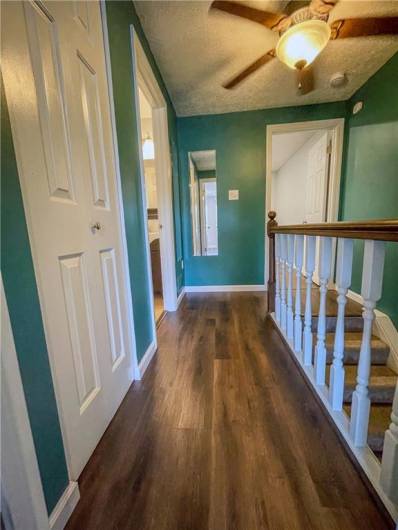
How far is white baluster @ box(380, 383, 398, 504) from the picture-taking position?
2.22 feet

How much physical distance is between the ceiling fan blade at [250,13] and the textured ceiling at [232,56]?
260 millimetres

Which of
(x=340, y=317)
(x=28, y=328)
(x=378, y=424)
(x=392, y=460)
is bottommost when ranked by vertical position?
(x=378, y=424)

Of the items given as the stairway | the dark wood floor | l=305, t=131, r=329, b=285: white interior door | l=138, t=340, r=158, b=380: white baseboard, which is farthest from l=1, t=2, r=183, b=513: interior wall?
l=305, t=131, r=329, b=285: white interior door

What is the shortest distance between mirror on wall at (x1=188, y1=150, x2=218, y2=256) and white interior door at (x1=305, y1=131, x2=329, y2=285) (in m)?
1.48

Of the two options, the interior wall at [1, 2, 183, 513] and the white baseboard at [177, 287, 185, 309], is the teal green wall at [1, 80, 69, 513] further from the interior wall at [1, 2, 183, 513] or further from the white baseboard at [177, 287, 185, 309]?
the white baseboard at [177, 287, 185, 309]

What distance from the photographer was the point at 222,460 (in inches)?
35.5

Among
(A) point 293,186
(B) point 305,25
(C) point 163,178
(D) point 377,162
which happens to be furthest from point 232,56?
(A) point 293,186

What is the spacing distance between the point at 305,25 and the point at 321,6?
0.32 feet

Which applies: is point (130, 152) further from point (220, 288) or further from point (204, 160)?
point (220, 288)

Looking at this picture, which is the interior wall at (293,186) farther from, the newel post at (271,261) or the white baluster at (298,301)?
the white baluster at (298,301)

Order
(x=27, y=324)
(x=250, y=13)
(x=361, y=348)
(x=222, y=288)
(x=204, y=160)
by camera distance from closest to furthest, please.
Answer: (x=27, y=324) < (x=361, y=348) < (x=250, y=13) < (x=204, y=160) < (x=222, y=288)

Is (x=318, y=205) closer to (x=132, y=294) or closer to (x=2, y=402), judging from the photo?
(x=132, y=294)

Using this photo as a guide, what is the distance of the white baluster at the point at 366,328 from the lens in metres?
0.75

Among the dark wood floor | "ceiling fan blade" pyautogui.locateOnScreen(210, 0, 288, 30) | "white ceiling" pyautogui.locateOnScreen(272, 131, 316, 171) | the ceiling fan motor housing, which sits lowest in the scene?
the dark wood floor
